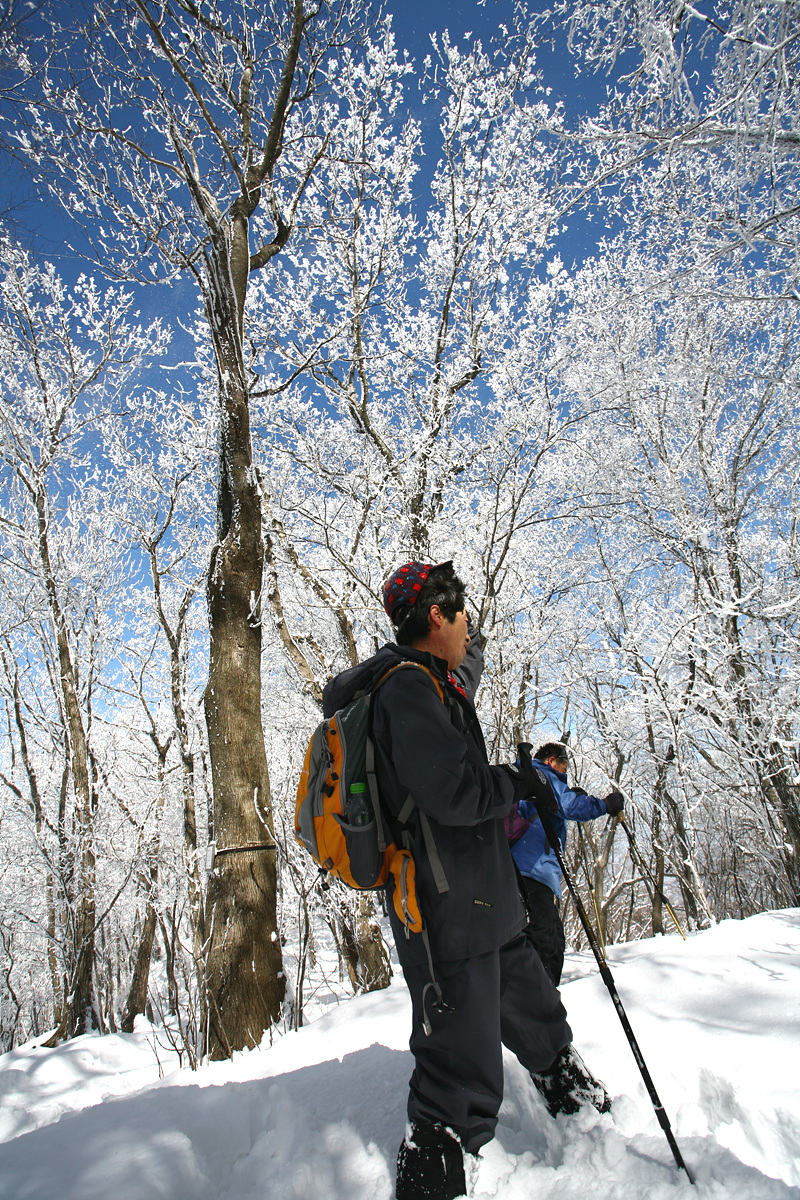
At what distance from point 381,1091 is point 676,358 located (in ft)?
33.2

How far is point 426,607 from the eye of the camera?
72.6 inches

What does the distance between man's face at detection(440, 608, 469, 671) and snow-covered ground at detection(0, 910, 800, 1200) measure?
132cm

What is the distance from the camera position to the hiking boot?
161 centimetres

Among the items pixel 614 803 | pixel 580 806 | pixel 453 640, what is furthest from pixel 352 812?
pixel 580 806

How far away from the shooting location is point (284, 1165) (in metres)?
1.36

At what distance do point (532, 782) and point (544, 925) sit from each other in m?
2.00

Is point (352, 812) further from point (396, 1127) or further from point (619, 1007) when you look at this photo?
point (619, 1007)

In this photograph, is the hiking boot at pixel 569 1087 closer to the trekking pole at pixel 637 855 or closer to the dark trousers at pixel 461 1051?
the dark trousers at pixel 461 1051

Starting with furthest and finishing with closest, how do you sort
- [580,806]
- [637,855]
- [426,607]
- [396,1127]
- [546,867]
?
[637,855], [546,867], [580,806], [426,607], [396,1127]

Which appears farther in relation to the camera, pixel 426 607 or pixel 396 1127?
pixel 426 607

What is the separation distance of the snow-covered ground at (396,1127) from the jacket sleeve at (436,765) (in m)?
0.88

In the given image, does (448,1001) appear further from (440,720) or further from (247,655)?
(247,655)

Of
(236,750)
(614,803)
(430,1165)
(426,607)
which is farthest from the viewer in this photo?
(236,750)

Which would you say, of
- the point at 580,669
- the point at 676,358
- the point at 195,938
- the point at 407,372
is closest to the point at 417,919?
the point at 195,938
